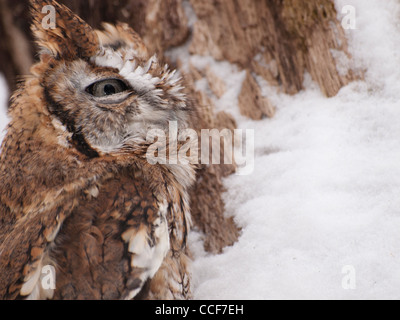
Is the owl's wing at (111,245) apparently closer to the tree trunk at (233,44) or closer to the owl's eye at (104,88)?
the owl's eye at (104,88)

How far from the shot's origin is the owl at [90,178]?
1.41 m

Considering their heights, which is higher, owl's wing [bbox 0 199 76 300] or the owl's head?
the owl's head

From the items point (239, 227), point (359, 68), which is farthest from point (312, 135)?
point (239, 227)

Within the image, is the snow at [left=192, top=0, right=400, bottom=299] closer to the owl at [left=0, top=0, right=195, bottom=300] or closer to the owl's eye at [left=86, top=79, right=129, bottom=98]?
the owl at [left=0, top=0, right=195, bottom=300]

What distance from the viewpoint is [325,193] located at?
1.86 metres

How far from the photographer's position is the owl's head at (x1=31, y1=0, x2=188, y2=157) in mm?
1671

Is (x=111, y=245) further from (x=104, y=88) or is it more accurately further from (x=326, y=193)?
(x=326, y=193)

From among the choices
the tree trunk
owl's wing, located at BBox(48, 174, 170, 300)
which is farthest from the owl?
the tree trunk

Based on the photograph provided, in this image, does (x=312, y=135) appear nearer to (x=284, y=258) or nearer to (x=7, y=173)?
(x=284, y=258)

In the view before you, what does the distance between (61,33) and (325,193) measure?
1434 millimetres

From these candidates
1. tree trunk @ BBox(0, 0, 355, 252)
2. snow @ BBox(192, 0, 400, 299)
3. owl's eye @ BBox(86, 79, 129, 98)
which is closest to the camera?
snow @ BBox(192, 0, 400, 299)

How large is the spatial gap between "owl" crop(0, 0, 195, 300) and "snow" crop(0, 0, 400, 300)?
0.33m

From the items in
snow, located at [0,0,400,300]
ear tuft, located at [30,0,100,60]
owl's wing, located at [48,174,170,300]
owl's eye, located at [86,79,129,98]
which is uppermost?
ear tuft, located at [30,0,100,60]

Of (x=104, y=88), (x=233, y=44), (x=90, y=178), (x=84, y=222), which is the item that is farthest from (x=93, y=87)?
(x=233, y=44)
